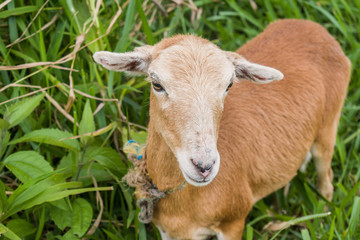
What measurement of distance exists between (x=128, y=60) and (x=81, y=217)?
4.47 ft

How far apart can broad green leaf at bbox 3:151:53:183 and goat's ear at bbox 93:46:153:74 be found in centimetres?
94

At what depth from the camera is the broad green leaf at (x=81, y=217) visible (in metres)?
3.44

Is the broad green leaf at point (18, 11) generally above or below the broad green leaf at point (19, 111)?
above

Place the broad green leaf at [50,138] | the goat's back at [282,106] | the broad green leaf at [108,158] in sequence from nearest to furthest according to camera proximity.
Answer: the broad green leaf at [50,138] < the broad green leaf at [108,158] < the goat's back at [282,106]

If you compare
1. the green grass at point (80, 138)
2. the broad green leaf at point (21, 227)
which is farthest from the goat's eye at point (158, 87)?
the broad green leaf at point (21, 227)

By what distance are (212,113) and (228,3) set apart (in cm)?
363

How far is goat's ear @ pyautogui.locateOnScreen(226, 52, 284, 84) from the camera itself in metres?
3.19

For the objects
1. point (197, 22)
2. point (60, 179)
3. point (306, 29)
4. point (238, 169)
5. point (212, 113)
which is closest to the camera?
point (212, 113)

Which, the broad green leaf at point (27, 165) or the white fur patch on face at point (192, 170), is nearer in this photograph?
the white fur patch on face at point (192, 170)

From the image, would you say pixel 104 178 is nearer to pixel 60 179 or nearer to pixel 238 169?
pixel 60 179

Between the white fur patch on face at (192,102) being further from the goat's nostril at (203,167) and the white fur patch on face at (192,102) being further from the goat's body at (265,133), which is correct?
the goat's body at (265,133)

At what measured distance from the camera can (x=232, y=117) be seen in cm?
390

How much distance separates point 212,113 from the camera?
110 inches

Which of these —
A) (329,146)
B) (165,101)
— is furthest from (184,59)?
(329,146)
